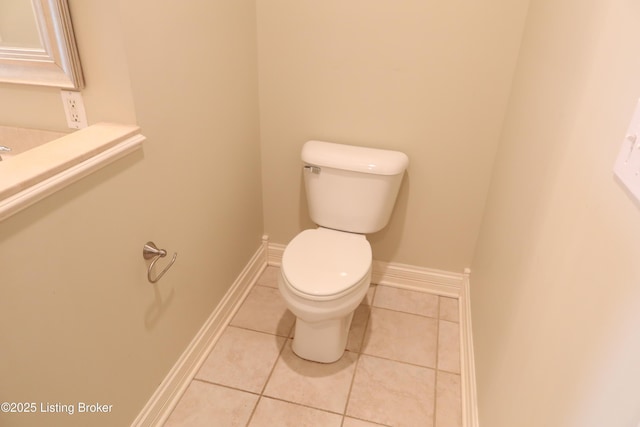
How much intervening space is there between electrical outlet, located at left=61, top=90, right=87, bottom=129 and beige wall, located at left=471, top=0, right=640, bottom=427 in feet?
4.04

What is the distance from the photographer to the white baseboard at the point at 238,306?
5.19ft

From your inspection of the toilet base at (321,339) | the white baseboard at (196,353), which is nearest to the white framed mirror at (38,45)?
the white baseboard at (196,353)

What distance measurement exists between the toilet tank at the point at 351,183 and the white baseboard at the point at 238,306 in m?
0.42

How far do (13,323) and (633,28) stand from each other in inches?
49.5

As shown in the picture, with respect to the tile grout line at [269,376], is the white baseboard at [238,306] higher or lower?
higher

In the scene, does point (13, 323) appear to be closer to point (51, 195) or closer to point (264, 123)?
point (51, 195)

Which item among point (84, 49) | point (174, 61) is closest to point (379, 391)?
point (174, 61)

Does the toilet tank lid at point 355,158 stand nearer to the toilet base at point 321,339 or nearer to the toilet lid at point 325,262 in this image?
the toilet lid at point 325,262

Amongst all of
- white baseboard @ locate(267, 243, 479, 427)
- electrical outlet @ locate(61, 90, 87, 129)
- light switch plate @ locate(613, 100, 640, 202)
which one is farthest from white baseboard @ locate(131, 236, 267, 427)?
light switch plate @ locate(613, 100, 640, 202)

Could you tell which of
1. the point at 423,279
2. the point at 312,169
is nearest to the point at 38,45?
the point at 312,169

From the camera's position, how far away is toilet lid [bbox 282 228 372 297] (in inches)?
63.6

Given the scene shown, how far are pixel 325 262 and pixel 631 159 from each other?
3.96ft

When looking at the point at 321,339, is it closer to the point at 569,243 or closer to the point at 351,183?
the point at 351,183

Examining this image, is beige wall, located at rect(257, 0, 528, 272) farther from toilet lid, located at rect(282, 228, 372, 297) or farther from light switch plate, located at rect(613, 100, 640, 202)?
light switch plate, located at rect(613, 100, 640, 202)
